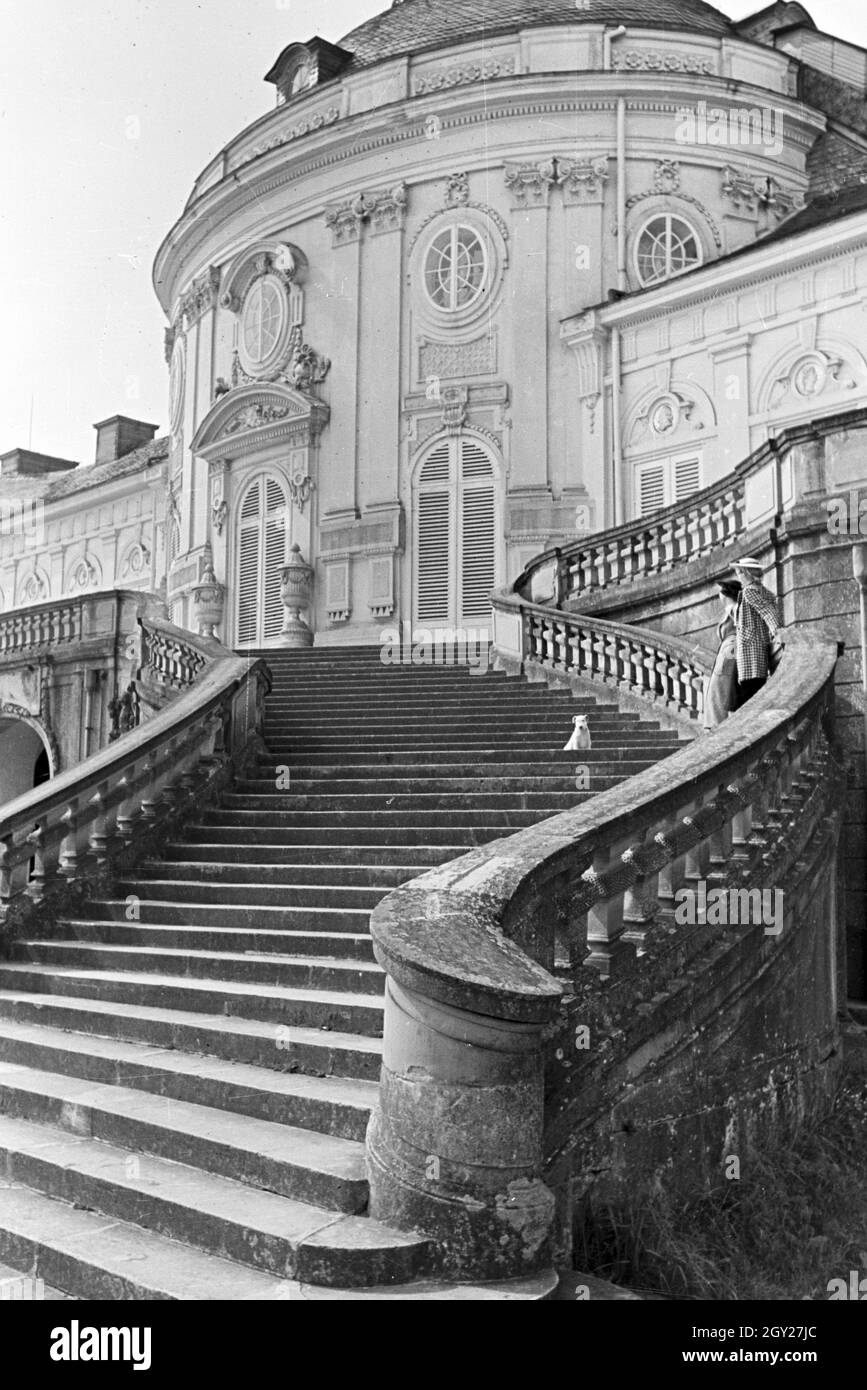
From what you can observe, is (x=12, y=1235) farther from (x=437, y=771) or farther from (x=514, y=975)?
(x=437, y=771)

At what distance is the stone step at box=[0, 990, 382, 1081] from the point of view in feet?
19.2

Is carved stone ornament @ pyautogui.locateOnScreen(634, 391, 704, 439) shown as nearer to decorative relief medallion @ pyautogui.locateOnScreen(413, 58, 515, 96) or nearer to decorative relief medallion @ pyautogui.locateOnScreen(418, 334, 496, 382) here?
decorative relief medallion @ pyautogui.locateOnScreen(418, 334, 496, 382)

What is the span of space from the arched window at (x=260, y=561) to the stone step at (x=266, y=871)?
1389 cm

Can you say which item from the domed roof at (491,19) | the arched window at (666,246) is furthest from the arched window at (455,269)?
the domed roof at (491,19)

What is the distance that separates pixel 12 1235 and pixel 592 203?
781 inches

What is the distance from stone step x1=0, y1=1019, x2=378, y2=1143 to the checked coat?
4777mm

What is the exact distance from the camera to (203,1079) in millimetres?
5891

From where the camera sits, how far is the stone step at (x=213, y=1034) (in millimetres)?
5848

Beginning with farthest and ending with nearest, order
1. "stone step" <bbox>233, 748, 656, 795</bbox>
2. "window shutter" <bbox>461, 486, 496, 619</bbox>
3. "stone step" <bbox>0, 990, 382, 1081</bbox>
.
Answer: "window shutter" <bbox>461, 486, 496, 619</bbox>
"stone step" <bbox>233, 748, 656, 795</bbox>
"stone step" <bbox>0, 990, 382, 1081</bbox>

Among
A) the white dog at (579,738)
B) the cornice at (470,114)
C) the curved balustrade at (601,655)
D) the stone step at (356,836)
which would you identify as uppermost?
the cornice at (470,114)

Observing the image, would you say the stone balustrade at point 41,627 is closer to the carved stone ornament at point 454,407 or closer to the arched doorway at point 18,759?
the arched doorway at point 18,759

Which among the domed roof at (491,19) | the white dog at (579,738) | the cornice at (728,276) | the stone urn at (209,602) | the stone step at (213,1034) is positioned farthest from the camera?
the stone urn at (209,602)

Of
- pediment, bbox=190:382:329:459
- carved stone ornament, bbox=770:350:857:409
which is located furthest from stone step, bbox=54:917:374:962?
pediment, bbox=190:382:329:459
